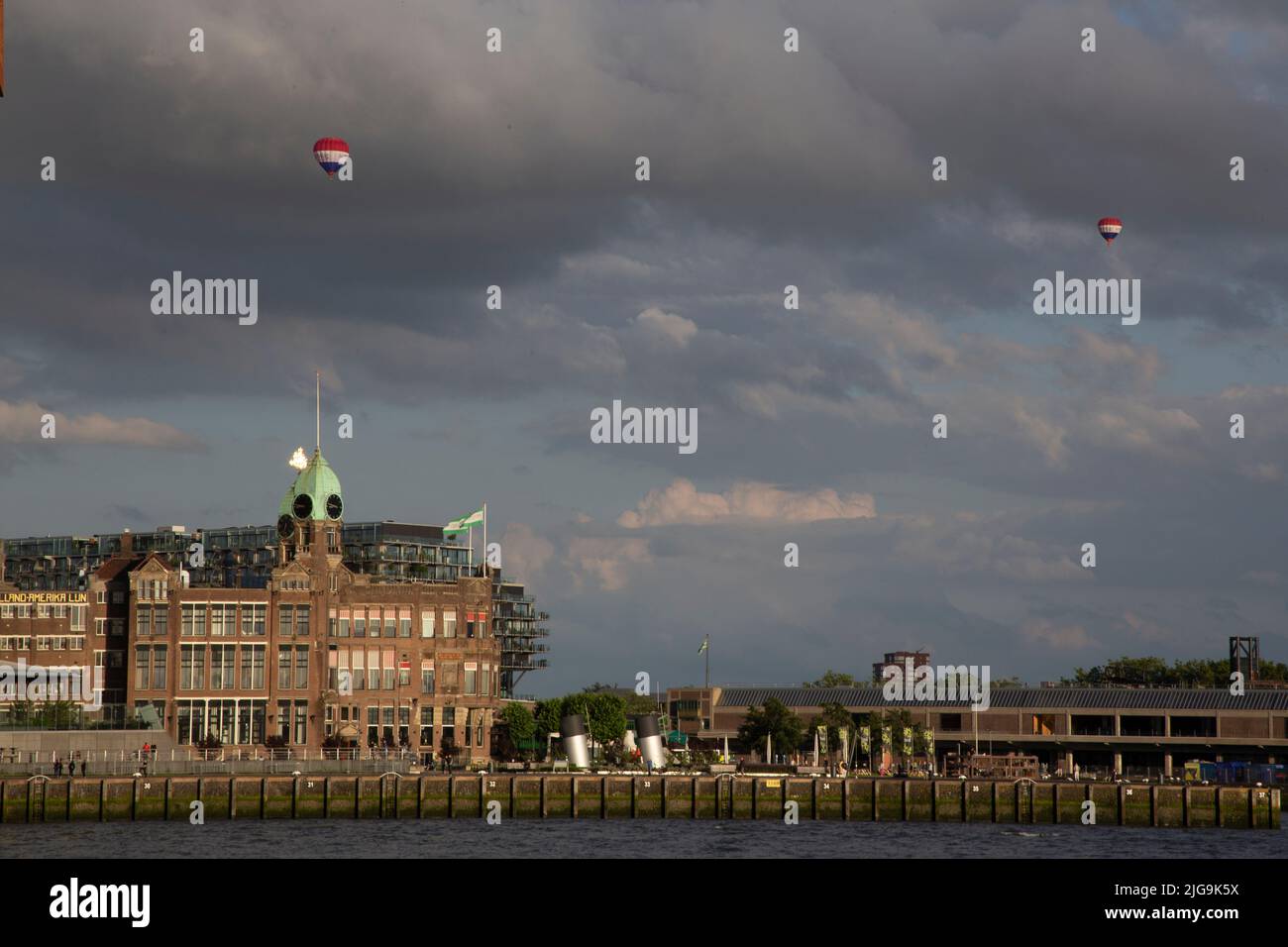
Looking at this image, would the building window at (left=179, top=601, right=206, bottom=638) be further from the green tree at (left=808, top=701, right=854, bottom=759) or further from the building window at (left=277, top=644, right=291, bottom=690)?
the green tree at (left=808, top=701, right=854, bottom=759)

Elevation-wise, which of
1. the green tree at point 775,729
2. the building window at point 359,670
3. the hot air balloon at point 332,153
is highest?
the hot air balloon at point 332,153

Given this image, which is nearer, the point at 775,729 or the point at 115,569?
the point at 115,569

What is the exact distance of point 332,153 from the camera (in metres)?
131

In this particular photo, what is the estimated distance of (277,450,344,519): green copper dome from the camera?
165m

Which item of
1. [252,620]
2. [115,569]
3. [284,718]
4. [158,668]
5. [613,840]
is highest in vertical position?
[115,569]

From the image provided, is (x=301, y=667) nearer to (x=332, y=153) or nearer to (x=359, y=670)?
(x=359, y=670)

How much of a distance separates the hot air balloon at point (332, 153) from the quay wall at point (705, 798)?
4584cm

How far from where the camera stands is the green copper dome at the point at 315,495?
164625 mm

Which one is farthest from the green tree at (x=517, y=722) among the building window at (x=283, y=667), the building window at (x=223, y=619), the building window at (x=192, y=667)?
the building window at (x=192, y=667)

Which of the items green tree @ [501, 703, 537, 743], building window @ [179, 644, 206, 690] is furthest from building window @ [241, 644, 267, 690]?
green tree @ [501, 703, 537, 743]

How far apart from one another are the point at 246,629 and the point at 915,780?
65.8 m

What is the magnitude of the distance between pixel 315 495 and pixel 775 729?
61.0m

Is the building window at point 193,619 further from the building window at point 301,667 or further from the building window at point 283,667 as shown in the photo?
the building window at point 301,667

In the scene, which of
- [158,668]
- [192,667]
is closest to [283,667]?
[192,667]
